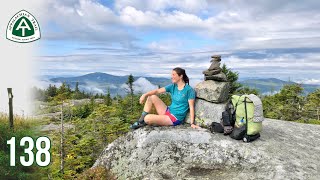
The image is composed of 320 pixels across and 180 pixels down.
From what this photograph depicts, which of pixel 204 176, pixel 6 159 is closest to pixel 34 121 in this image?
pixel 6 159

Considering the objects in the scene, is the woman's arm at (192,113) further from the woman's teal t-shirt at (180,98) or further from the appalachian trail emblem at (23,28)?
the appalachian trail emblem at (23,28)

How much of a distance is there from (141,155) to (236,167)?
2.93 meters

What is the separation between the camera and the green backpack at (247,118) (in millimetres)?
12711

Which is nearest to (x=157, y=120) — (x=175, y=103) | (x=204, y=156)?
(x=175, y=103)

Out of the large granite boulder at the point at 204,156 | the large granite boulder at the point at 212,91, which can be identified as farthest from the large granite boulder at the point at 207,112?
the large granite boulder at the point at 204,156

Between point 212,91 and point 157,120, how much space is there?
2064 mm

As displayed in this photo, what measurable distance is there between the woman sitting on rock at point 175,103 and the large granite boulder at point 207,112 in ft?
1.24

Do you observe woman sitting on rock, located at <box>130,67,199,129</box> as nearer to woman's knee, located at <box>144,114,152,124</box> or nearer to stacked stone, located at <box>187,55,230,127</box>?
woman's knee, located at <box>144,114,152,124</box>

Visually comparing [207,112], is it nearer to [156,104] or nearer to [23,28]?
[156,104]

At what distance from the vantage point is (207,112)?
13836 mm

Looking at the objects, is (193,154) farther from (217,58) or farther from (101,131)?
(101,131)

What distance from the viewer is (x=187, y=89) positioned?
13422mm

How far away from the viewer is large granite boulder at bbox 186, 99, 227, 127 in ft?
45.0

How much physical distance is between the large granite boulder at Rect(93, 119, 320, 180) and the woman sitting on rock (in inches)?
9.8
